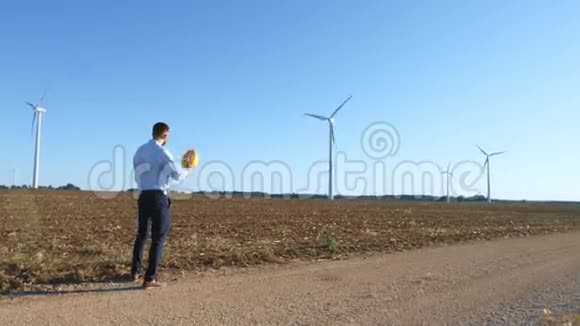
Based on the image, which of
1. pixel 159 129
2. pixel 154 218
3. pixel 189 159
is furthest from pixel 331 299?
pixel 159 129

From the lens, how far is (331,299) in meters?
7.02

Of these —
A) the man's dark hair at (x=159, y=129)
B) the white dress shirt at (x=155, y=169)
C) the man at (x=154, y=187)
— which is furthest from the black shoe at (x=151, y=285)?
the man's dark hair at (x=159, y=129)

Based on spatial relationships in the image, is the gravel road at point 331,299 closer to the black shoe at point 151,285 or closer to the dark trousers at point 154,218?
the black shoe at point 151,285

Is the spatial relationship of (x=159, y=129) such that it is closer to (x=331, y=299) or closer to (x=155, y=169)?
(x=155, y=169)

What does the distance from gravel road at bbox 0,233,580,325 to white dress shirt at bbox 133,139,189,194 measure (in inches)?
55.5

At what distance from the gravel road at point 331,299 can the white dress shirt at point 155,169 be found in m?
1.41

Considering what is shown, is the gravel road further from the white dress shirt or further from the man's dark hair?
the man's dark hair

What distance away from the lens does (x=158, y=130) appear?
24.7 feet

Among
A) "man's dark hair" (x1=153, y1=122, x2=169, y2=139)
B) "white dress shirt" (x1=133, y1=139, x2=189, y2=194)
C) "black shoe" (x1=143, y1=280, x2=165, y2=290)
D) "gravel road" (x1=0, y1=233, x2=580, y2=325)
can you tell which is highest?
"man's dark hair" (x1=153, y1=122, x2=169, y2=139)

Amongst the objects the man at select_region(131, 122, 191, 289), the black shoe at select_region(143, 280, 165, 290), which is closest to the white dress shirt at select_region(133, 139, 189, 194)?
the man at select_region(131, 122, 191, 289)

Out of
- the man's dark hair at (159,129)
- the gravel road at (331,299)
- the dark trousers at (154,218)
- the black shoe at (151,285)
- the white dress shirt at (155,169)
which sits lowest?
the gravel road at (331,299)

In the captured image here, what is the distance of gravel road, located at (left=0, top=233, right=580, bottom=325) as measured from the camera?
5957 mm

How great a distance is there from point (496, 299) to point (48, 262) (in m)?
Answer: 6.71

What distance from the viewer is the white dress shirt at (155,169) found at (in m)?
7.32
